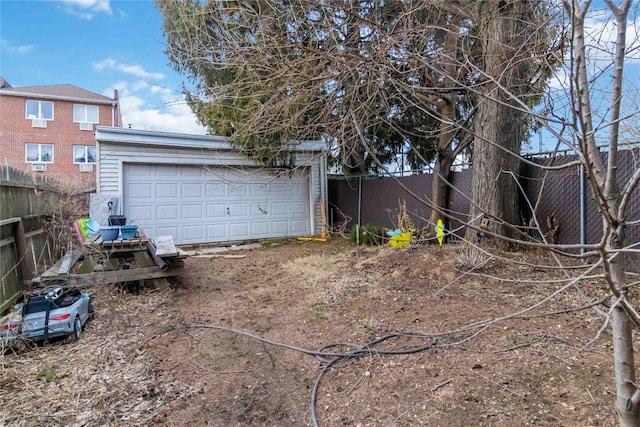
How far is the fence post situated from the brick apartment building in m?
15.7

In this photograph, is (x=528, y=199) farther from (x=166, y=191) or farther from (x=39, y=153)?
(x=39, y=153)

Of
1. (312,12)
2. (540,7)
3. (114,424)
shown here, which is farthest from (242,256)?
(540,7)

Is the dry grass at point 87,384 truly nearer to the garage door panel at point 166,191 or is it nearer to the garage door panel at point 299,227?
the garage door panel at point 166,191

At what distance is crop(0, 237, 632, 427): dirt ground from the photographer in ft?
6.77

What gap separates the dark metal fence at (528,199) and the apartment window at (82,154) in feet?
50.8

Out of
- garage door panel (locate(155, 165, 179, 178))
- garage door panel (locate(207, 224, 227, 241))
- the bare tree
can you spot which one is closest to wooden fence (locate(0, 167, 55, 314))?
garage door panel (locate(155, 165, 179, 178))

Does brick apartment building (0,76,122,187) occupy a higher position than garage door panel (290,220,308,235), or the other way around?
brick apartment building (0,76,122,187)

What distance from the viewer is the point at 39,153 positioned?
1875 centimetres

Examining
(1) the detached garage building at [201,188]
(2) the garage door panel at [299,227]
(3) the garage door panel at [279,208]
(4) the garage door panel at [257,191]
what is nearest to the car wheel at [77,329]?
(1) the detached garage building at [201,188]

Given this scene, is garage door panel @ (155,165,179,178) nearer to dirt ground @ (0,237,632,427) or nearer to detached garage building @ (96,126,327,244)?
detached garage building @ (96,126,327,244)

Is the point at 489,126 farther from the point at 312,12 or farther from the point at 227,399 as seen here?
the point at 227,399

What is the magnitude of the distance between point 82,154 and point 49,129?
1.87 metres

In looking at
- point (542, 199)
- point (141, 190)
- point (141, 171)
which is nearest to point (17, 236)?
point (141, 190)

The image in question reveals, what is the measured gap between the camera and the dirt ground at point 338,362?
2.06m
